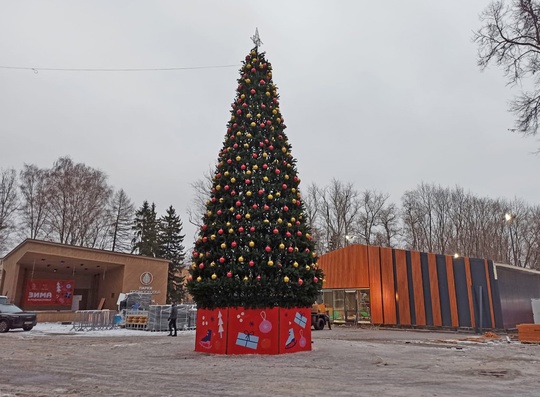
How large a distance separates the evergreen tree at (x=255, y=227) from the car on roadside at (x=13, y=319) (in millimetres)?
14822

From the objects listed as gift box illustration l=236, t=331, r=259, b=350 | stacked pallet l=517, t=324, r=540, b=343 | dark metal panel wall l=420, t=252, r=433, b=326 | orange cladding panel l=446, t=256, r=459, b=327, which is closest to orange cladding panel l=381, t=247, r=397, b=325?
dark metal panel wall l=420, t=252, r=433, b=326

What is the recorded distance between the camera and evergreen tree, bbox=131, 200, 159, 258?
48062mm

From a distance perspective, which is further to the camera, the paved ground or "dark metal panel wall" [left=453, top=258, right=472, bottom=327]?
"dark metal panel wall" [left=453, top=258, right=472, bottom=327]

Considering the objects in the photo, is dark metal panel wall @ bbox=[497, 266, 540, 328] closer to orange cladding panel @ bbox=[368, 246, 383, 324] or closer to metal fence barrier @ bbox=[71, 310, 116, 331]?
orange cladding panel @ bbox=[368, 246, 383, 324]

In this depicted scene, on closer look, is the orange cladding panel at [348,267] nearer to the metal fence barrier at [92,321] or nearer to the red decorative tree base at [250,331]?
the metal fence barrier at [92,321]

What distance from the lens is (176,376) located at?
24.6ft

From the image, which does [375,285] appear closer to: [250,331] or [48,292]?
[250,331]

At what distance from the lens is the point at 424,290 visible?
2589 cm

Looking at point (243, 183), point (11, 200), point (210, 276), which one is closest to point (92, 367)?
point (210, 276)

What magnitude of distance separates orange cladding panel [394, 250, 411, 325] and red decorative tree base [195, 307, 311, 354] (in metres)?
17.2

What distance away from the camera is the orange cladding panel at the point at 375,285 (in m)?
27.3

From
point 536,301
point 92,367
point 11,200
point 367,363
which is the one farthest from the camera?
point 11,200

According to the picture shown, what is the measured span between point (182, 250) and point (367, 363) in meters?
42.7

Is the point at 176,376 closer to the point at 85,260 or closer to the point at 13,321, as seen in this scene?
the point at 13,321
